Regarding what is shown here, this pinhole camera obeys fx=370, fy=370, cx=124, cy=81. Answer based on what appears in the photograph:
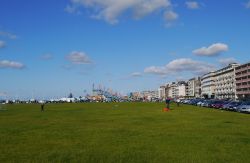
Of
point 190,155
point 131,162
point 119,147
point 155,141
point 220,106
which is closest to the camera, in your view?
point 131,162

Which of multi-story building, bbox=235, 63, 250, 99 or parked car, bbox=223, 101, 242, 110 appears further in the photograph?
multi-story building, bbox=235, 63, 250, 99

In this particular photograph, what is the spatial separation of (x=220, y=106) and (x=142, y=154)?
68076 mm

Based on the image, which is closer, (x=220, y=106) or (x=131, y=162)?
(x=131, y=162)

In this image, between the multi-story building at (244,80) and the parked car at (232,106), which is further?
the multi-story building at (244,80)

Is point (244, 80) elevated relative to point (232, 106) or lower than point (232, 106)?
elevated

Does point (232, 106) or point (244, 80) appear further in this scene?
point (244, 80)

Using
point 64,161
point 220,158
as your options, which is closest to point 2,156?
point 64,161

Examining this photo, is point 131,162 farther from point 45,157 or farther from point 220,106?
point 220,106

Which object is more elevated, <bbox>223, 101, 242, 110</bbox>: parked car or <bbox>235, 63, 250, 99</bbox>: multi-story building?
Answer: <bbox>235, 63, 250, 99</bbox>: multi-story building

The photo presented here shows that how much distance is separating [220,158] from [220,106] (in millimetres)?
68360

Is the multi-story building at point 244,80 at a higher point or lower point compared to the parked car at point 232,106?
higher

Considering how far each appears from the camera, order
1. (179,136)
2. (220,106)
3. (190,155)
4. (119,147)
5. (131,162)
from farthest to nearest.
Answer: (220,106) → (179,136) → (119,147) → (190,155) → (131,162)

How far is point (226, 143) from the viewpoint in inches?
769

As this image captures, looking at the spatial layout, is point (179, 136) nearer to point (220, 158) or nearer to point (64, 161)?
point (220, 158)
